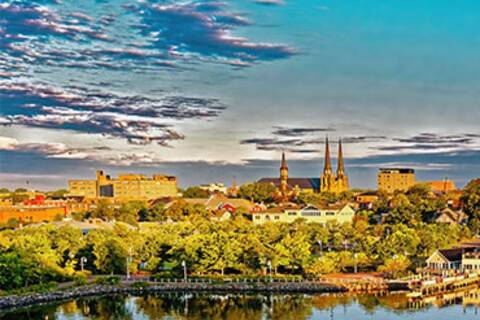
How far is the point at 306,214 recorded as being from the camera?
106250mm

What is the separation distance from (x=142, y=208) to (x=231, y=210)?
15.1 meters

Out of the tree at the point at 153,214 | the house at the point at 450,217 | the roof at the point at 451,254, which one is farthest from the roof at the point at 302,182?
the roof at the point at 451,254

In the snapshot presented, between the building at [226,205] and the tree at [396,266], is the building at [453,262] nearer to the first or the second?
the tree at [396,266]

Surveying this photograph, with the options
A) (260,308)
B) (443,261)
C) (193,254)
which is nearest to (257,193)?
(443,261)

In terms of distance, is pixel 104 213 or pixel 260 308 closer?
pixel 260 308

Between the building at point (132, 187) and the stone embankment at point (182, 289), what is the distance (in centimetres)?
12073

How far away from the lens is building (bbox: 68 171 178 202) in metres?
181

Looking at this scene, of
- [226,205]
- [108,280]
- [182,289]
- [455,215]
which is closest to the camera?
[182,289]

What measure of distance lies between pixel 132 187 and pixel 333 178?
53134 mm

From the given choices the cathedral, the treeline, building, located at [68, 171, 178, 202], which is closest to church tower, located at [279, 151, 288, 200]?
the cathedral

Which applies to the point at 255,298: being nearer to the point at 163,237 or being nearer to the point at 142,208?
the point at 163,237

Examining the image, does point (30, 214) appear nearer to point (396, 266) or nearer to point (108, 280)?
point (108, 280)

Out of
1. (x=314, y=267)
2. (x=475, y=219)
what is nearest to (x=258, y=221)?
(x=475, y=219)

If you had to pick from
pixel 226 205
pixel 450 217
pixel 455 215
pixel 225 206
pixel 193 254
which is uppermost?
pixel 226 205
